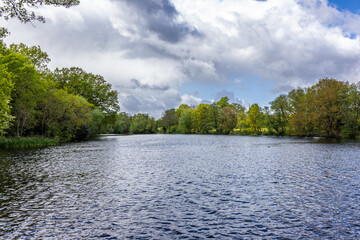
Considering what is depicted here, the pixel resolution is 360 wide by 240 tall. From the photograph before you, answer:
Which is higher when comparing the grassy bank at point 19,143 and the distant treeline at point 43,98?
the distant treeline at point 43,98

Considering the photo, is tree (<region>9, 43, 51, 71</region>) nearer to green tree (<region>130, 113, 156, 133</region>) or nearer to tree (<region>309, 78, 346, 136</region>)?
tree (<region>309, 78, 346, 136</region>)

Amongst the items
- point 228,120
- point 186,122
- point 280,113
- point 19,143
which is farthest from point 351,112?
point 186,122

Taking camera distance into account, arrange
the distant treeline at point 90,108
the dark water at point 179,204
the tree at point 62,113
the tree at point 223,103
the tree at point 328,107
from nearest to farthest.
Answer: the dark water at point 179,204 → the distant treeline at point 90,108 → the tree at point 62,113 → the tree at point 328,107 → the tree at point 223,103

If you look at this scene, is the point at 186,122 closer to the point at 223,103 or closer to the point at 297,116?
the point at 223,103

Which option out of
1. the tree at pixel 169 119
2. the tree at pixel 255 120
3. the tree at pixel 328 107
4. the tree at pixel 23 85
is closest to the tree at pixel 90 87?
the tree at pixel 23 85

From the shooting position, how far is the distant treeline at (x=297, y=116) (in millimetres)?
75531

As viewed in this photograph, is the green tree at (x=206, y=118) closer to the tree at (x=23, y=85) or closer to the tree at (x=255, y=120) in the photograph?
the tree at (x=255, y=120)

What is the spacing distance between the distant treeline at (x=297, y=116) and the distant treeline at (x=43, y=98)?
→ 62.3 metres

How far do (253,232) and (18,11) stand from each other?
1922cm

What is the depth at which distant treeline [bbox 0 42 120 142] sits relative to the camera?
42.5 metres

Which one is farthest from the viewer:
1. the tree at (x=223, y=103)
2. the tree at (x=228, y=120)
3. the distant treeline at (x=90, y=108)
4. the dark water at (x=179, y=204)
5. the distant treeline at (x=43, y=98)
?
the tree at (x=223, y=103)

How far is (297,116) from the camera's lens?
88.2m

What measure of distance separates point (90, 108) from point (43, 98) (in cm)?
2001

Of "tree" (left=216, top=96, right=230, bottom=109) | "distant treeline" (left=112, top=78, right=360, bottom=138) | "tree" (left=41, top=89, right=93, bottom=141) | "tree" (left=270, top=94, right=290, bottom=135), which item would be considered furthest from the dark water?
"tree" (left=216, top=96, right=230, bottom=109)
